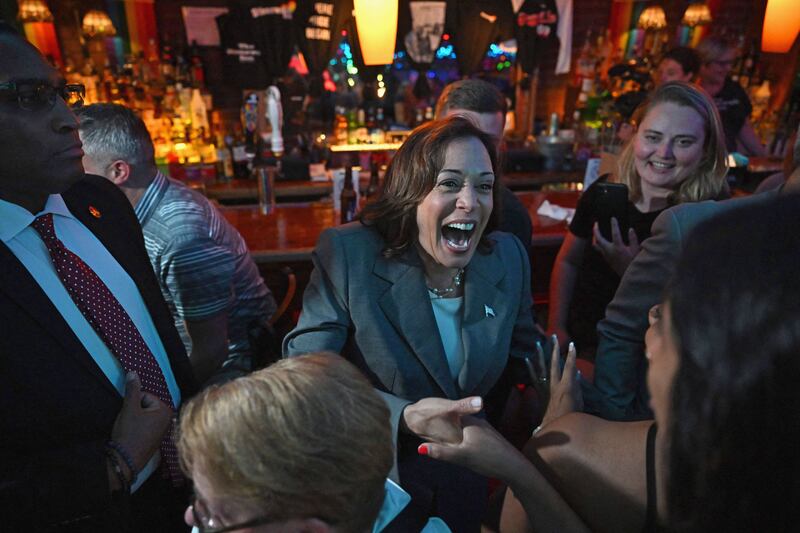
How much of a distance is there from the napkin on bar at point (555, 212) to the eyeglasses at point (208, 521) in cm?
302

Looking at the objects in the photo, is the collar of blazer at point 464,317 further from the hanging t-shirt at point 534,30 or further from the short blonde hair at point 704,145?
the hanging t-shirt at point 534,30

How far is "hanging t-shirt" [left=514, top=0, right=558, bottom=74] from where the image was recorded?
5.52 m

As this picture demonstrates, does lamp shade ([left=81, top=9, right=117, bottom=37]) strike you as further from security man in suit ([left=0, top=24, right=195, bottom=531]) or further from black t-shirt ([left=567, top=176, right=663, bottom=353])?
black t-shirt ([left=567, top=176, right=663, bottom=353])

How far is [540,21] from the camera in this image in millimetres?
5570

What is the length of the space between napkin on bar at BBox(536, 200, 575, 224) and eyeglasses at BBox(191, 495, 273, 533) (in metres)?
3.02

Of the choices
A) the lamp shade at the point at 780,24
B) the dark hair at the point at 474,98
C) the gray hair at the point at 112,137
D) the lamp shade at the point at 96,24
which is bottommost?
the gray hair at the point at 112,137

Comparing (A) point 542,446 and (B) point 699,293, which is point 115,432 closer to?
(A) point 542,446

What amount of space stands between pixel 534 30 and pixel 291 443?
5808 millimetres

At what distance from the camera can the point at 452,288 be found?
5.67 feet

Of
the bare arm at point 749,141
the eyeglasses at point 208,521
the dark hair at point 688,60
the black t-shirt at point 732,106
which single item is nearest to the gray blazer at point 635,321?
the eyeglasses at point 208,521

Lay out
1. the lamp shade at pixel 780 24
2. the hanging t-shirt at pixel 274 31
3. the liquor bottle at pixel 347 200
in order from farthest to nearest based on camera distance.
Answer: the hanging t-shirt at pixel 274 31 < the liquor bottle at pixel 347 200 < the lamp shade at pixel 780 24

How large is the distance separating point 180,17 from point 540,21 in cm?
372

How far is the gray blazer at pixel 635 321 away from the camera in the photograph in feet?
4.38

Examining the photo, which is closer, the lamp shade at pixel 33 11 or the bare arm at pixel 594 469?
the bare arm at pixel 594 469
